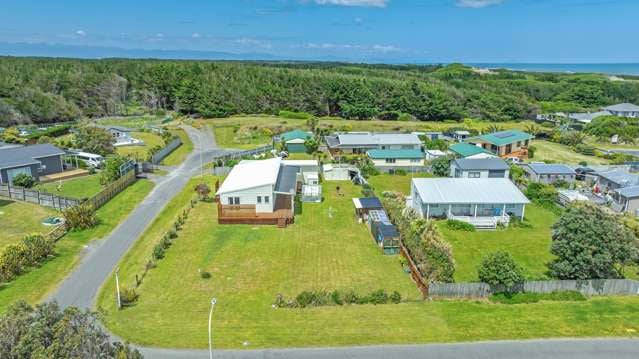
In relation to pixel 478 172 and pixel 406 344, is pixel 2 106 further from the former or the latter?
pixel 406 344

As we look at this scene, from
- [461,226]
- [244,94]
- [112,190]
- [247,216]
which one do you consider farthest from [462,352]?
[244,94]

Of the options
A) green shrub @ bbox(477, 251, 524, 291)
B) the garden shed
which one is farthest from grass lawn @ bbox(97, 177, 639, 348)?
green shrub @ bbox(477, 251, 524, 291)

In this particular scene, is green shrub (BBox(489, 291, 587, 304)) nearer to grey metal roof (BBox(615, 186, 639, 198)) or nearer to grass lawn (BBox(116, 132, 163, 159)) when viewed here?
grey metal roof (BBox(615, 186, 639, 198))

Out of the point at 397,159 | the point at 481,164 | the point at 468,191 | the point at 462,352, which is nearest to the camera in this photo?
the point at 462,352

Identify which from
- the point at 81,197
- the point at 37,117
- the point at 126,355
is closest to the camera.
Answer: the point at 126,355

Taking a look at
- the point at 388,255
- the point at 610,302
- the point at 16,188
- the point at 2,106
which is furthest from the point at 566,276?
the point at 2,106

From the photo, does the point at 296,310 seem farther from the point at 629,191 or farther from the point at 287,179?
the point at 629,191
